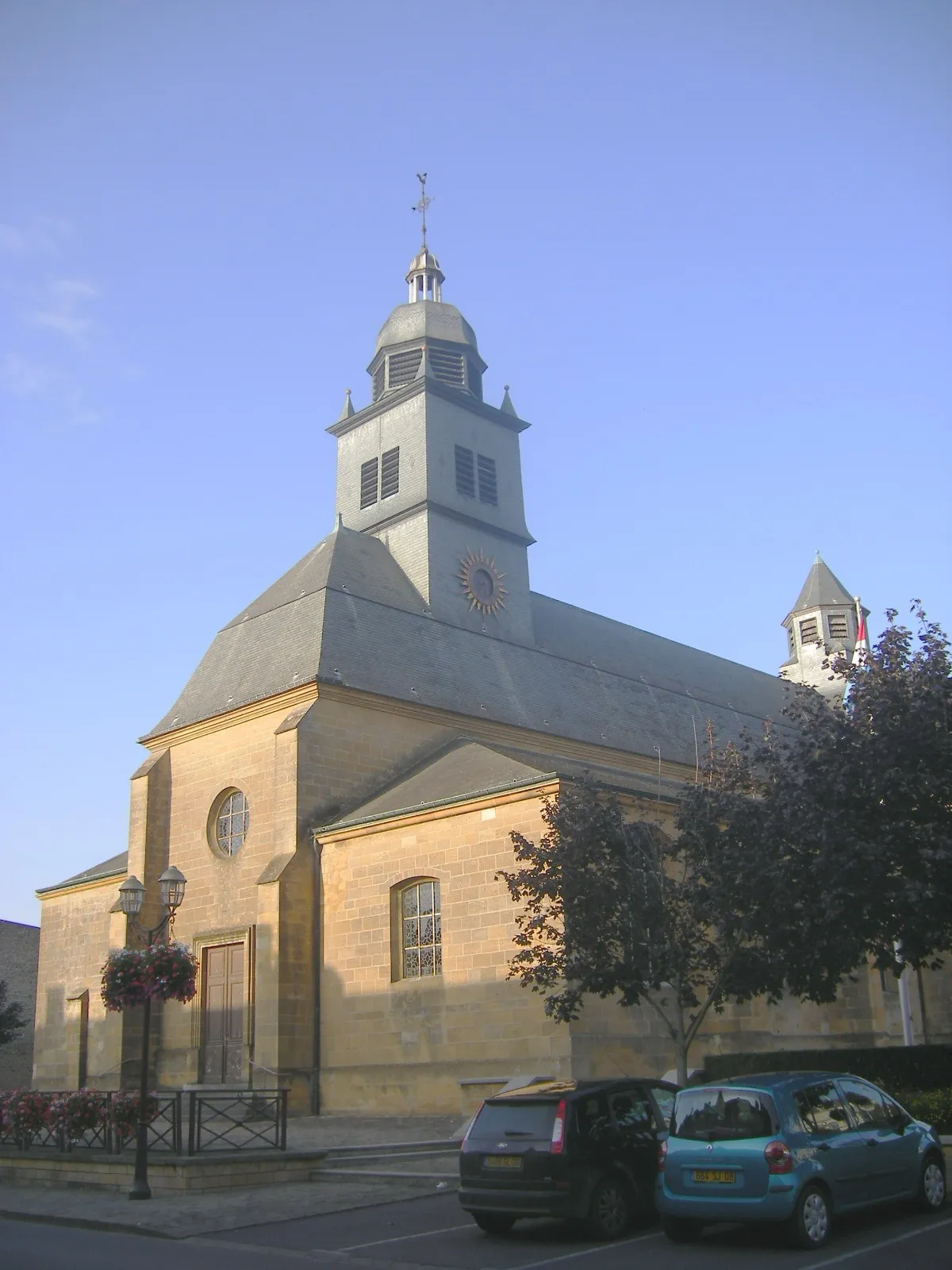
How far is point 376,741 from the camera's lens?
2789 cm

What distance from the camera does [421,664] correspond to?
1187 inches

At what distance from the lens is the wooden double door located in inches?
1002

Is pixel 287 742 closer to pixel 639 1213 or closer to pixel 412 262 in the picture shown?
pixel 639 1213

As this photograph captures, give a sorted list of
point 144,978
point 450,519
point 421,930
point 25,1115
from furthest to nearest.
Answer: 1. point 450,519
2. point 421,930
3. point 25,1115
4. point 144,978

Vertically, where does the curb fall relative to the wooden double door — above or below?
below

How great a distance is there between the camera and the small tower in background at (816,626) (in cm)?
5078

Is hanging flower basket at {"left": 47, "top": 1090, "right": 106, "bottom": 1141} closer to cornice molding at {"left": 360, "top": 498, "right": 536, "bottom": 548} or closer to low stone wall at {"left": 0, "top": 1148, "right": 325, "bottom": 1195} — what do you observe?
low stone wall at {"left": 0, "top": 1148, "right": 325, "bottom": 1195}

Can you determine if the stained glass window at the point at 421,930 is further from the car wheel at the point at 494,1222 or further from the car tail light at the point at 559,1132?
the car tail light at the point at 559,1132

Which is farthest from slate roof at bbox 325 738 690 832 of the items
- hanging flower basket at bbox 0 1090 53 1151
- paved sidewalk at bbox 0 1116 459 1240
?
hanging flower basket at bbox 0 1090 53 1151

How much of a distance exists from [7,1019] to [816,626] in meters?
34.2

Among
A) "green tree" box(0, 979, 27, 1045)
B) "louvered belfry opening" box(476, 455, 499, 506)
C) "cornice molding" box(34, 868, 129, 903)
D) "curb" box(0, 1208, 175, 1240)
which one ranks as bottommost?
"curb" box(0, 1208, 175, 1240)

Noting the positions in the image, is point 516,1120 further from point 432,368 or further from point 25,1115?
point 432,368

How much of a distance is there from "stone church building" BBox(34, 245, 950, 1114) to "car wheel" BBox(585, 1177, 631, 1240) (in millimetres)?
8438

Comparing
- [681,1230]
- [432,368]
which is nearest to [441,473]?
[432,368]
